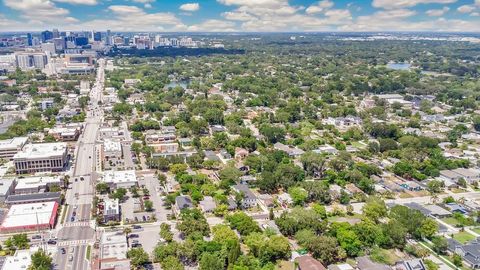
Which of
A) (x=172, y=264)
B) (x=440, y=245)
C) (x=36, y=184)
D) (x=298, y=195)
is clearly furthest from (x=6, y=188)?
(x=440, y=245)

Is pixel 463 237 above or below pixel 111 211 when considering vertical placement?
below

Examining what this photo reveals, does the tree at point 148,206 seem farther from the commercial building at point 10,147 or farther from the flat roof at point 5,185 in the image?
the commercial building at point 10,147

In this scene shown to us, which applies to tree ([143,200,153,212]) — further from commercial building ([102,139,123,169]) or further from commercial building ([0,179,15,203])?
commercial building ([0,179,15,203])

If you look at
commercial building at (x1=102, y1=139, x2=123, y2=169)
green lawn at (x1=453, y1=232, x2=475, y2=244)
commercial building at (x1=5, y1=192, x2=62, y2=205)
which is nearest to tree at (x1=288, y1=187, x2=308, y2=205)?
green lawn at (x1=453, y1=232, x2=475, y2=244)

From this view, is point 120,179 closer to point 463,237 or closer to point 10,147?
point 10,147

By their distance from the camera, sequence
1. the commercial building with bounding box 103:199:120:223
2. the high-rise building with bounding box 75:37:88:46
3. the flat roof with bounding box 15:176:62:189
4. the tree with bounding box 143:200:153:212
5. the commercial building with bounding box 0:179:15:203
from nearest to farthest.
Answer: the commercial building with bounding box 103:199:120:223 < the tree with bounding box 143:200:153:212 < the commercial building with bounding box 0:179:15:203 < the flat roof with bounding box 15:176:62:189 < the high-rise building with bounding box 75:37:88:46

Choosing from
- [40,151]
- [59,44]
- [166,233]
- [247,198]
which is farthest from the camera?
[59,44]

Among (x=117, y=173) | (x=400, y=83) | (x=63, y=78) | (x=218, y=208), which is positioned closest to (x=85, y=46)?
(x=63, y=78)
